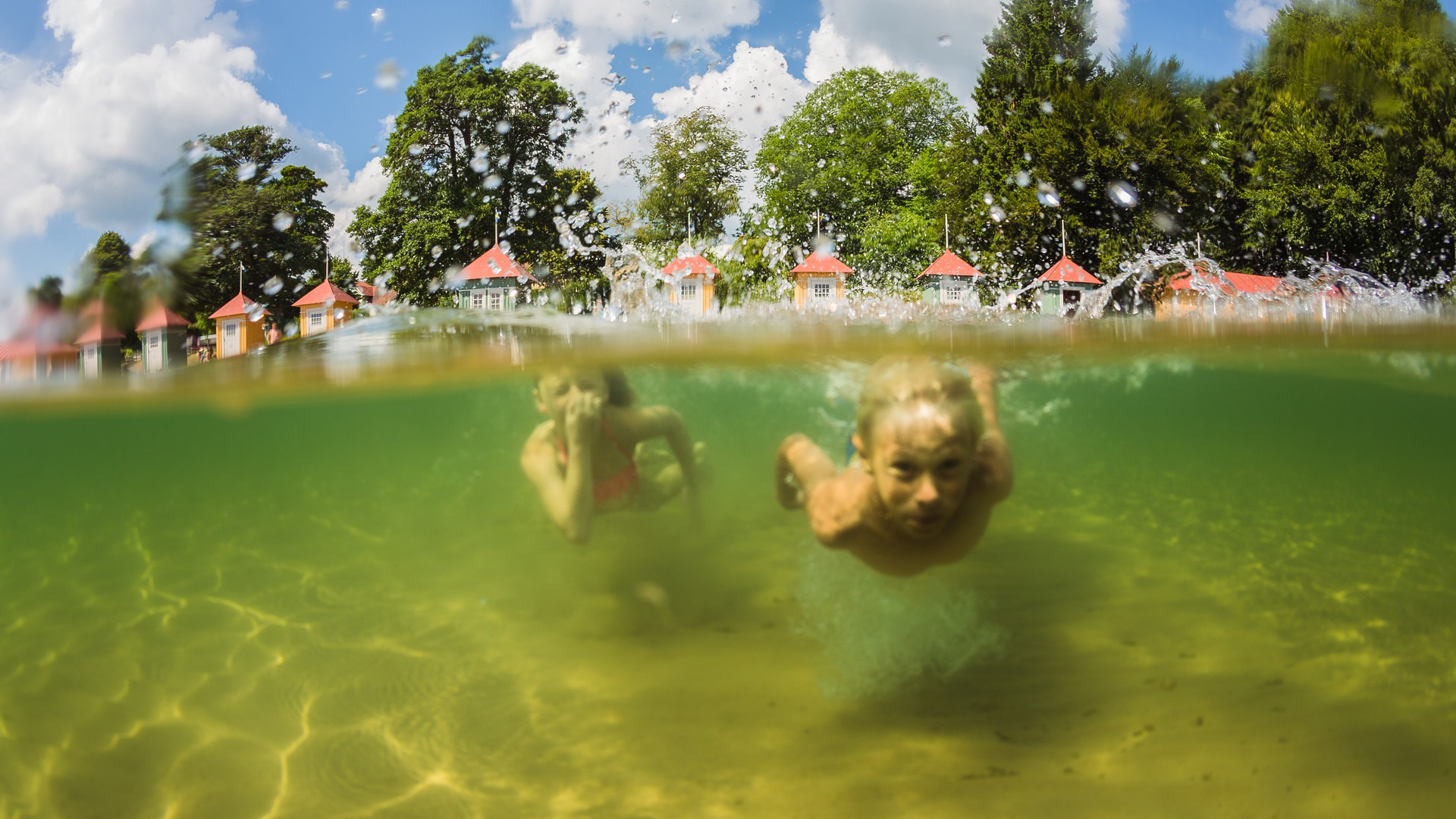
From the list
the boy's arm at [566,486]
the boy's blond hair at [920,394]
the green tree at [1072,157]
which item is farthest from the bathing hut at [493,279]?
the boy's blond hair at [920,394]

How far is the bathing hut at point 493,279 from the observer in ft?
109

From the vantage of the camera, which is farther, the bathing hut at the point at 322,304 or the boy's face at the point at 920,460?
the bathing hut at the point at 322,304

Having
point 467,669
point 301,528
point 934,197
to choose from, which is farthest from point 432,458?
point 934,197

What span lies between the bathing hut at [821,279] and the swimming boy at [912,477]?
28891mm

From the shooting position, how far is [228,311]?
17.1m

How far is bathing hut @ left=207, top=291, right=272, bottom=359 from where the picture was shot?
45.1 ft

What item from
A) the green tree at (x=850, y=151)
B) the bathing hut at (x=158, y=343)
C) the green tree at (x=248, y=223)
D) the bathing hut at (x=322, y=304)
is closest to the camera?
the bathing hut at (x=158, y=343)

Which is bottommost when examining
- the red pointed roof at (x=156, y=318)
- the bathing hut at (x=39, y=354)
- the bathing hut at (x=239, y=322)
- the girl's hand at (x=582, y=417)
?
the girl's hand at (x=582, y=417)

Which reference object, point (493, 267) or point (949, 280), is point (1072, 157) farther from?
point (493, 267)

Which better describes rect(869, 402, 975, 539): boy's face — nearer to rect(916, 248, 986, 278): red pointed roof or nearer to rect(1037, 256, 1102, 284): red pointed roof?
rect(1037, 256, 1102, 284): red pointed roof

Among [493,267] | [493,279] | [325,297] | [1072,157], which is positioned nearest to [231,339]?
[325,297]

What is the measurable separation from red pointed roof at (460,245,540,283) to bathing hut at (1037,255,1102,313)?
19.4m

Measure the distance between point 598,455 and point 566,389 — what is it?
639mm

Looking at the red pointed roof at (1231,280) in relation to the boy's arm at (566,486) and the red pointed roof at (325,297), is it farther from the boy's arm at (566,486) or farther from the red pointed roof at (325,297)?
the red pointed roof at (325,297)
